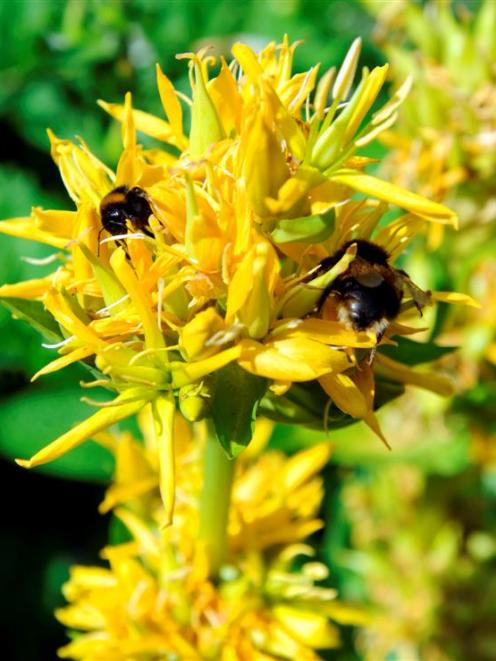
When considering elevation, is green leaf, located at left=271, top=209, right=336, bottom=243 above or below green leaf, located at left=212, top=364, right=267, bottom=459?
above

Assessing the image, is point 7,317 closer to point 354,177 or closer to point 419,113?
point 419,113

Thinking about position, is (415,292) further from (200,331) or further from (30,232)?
(30,232)

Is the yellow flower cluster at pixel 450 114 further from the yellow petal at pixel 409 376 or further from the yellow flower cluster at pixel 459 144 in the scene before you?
the yellow petal at pixel 409 376

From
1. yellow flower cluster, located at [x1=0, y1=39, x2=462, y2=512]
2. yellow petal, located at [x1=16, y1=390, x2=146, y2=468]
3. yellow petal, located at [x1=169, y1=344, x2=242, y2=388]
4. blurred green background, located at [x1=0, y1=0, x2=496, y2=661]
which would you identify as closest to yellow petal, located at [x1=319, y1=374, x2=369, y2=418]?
yellow flower cluster, located at [x1=0, y1=39, x2=462, y2=512]

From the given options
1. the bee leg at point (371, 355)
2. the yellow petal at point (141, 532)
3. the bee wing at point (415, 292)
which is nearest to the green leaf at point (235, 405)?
the bee leg at point (371, 355)

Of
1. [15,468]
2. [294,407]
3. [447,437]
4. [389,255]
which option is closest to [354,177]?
[389,255]

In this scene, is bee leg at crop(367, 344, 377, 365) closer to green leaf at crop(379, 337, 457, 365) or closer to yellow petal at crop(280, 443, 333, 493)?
green leaf at crop(379, 337, 457, 365)
